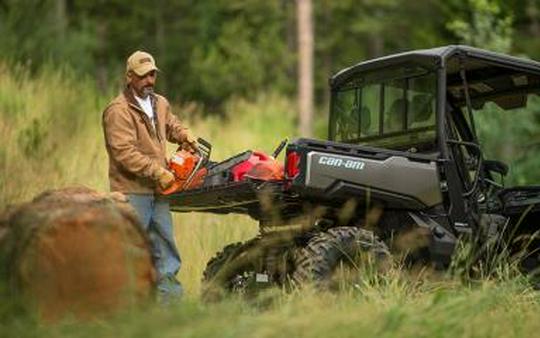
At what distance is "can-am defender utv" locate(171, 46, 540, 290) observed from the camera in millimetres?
7301

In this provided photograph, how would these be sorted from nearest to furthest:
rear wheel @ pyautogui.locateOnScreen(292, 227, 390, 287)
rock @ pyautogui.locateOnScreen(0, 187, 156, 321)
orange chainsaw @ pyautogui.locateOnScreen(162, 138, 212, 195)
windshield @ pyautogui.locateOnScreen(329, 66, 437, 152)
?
rock @ pyautogui.locateOnScreen(0, 187, 156, 321) → rear wheel @ pyautogui.locateOnScreen(292, 227, 390, 287) → orange chainsaw @ pyautogui.locateOnScreen(162, 138, 212, 195) → windshield @ pyautogui.locateOnScreen(329, 66, 437, 152)

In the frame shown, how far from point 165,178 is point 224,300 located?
1.93m

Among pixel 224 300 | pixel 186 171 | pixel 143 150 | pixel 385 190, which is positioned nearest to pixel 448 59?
pixel 385 190

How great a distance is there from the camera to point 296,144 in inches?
287

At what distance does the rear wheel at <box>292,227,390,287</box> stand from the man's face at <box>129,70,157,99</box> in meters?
1.66

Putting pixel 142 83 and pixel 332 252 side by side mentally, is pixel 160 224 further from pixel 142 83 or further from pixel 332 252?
pixel 332 252

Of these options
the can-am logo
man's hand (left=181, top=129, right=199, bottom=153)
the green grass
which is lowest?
the green grass

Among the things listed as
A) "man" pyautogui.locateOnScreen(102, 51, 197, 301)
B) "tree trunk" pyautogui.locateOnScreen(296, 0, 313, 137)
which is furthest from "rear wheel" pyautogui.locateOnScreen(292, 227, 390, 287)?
"tree trunk" pyautogui.locateOnScreen(296, 0, 313, 137)

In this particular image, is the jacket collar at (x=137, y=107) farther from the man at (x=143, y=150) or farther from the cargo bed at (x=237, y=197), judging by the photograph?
the cargo bed at (x=237, y=197)

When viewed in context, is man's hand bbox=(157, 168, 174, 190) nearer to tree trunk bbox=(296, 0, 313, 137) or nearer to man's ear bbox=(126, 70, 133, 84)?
man's ear bbox=(126, 70, 133, 84)

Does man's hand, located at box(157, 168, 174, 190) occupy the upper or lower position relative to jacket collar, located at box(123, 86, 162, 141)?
lower

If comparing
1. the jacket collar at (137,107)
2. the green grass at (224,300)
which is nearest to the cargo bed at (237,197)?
the jacket collar at (137,107)

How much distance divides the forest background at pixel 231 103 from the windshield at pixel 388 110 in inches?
66.2

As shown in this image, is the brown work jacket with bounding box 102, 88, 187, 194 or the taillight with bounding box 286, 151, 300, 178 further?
the brown work jacket with bounding box 102, 88, 187, 194
